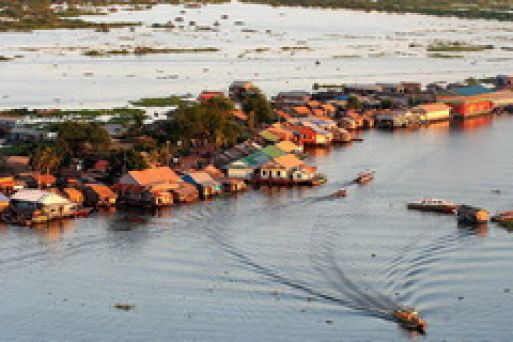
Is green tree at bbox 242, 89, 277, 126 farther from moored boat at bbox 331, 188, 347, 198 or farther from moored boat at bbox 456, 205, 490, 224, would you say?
moored boat at bbox 456, 205, 490, 224

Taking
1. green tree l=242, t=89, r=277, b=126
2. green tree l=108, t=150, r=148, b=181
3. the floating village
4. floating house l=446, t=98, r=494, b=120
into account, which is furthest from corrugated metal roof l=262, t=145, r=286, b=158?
floating house l=446, t=98, r=494, b=120

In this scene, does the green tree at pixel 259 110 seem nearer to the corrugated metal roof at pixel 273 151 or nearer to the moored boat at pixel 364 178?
the corrugated metal roof at pixel 273 151

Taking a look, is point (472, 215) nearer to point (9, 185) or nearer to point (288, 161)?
point (288, 161)

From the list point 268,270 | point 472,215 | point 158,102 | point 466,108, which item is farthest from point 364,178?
point 466,108

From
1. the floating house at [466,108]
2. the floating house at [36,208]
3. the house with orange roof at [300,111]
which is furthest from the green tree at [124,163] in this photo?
the floating house at [466,108]

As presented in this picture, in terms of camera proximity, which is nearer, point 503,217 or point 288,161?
point 503,217

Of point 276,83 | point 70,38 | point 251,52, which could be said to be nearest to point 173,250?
point 276,83
